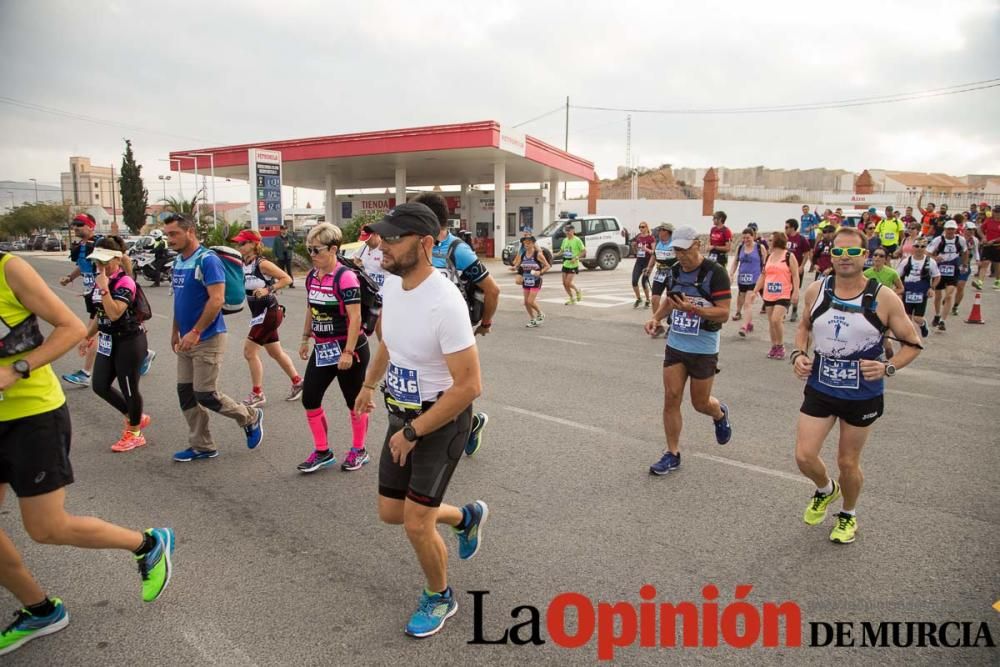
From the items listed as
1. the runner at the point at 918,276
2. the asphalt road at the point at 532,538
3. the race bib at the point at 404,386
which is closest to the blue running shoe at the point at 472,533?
the asphalt road at the point at 532,538

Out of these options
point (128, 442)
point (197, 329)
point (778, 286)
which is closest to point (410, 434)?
point (197, 329)

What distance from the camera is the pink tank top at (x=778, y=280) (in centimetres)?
904

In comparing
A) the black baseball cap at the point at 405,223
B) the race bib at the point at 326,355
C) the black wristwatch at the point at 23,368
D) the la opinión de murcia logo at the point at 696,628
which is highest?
the black baseball cap at the point at 405,223

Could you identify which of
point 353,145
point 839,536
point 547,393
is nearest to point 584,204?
point 353,145

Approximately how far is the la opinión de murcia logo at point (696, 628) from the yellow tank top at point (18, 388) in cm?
219

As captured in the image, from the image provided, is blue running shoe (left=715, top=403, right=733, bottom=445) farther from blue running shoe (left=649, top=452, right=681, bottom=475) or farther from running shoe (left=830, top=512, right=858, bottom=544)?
running shoe (left=830, top=512, right=858, bottom=544)

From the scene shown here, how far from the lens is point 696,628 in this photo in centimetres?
293

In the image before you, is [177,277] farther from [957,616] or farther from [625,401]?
[957,616]

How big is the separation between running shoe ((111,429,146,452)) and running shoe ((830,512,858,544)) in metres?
5.33

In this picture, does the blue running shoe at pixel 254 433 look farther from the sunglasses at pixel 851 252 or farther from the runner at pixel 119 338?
the sunglasses at pixel 851 252

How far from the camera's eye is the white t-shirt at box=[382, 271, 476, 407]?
2.60m

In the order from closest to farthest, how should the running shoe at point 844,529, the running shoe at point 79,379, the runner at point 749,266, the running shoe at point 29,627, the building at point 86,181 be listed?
the running shoe at point 29,627 → the running shoe at point 844,529 → the running shoe at point 79,379 → the runner at point 749,266 → the building at point 86,181

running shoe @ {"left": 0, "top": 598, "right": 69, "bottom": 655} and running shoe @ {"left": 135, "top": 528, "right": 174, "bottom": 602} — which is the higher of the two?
running shoe @ {"left": 135, "top": 528, "right": 174, "bottom": 602}

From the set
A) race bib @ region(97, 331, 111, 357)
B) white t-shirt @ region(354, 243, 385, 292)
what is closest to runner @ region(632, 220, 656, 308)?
white t-shirt @ region(354, 243, 385, 292)
